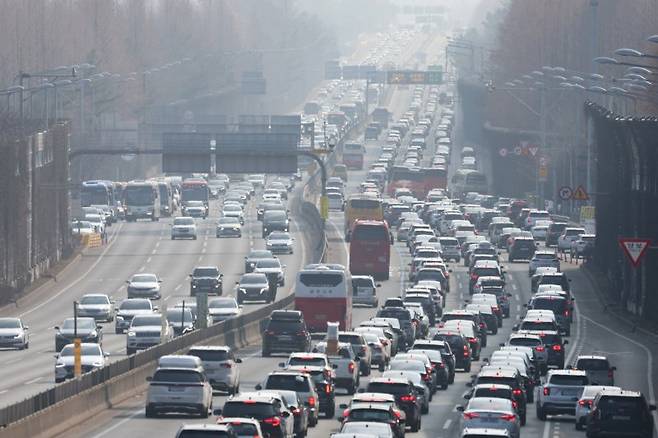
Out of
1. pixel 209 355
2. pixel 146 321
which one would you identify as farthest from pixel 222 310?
pixel 209 355

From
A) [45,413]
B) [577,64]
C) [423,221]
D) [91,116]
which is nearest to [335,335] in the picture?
[45,413]

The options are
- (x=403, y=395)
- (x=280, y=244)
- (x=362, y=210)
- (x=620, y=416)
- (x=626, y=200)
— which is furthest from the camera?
(x=362, y=210)

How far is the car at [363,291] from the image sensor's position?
92.8 meters

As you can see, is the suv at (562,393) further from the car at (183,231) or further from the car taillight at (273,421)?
the car at (183,231)

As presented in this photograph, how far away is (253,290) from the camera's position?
9506cm

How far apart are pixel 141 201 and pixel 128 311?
63.2 m

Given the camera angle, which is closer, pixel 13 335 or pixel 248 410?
pixel 248 410

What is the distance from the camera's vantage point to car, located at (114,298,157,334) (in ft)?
272

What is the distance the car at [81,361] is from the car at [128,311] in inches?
753

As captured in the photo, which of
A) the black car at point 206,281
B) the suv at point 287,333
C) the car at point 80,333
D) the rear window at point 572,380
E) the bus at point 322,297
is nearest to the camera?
the rear window at point 572,380

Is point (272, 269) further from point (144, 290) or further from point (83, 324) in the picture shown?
point (83, 324)

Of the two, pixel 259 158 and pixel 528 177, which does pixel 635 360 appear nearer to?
pixel 259 158

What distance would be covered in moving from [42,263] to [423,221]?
31.3 meters

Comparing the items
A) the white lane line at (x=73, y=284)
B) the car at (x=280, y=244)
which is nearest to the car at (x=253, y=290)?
the white lane line at (x=73, y=284)
